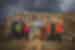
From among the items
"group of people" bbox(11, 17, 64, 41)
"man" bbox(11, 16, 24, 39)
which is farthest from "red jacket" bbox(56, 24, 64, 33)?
"man" bbox(11, 16, 24, 39)

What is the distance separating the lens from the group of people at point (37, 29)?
81 cm

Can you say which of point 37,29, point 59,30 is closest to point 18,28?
point 37,29

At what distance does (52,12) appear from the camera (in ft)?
2.68

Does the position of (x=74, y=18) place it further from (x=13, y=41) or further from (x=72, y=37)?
(x=13, y=41)

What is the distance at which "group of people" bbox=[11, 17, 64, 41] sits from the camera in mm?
813

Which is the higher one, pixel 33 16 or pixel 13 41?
pixel 33 16

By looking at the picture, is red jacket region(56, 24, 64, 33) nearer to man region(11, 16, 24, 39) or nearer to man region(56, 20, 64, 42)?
man region(56, 20, 64, 42)

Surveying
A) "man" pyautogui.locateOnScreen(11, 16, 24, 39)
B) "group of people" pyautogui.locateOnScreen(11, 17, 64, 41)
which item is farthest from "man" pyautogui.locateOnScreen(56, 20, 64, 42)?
"man" pyautogui.locateOnScreen(11, 16, 24, 39)

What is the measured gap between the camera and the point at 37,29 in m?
0.82

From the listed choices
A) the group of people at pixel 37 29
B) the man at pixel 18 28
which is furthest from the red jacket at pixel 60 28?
the man at pixel 18 28

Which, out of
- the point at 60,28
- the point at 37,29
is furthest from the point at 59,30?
the point at 37,29

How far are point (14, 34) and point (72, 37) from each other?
314mm

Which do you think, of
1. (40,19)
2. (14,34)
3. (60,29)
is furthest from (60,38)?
(14,34)

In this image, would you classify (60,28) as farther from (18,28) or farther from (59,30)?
(18,28)
